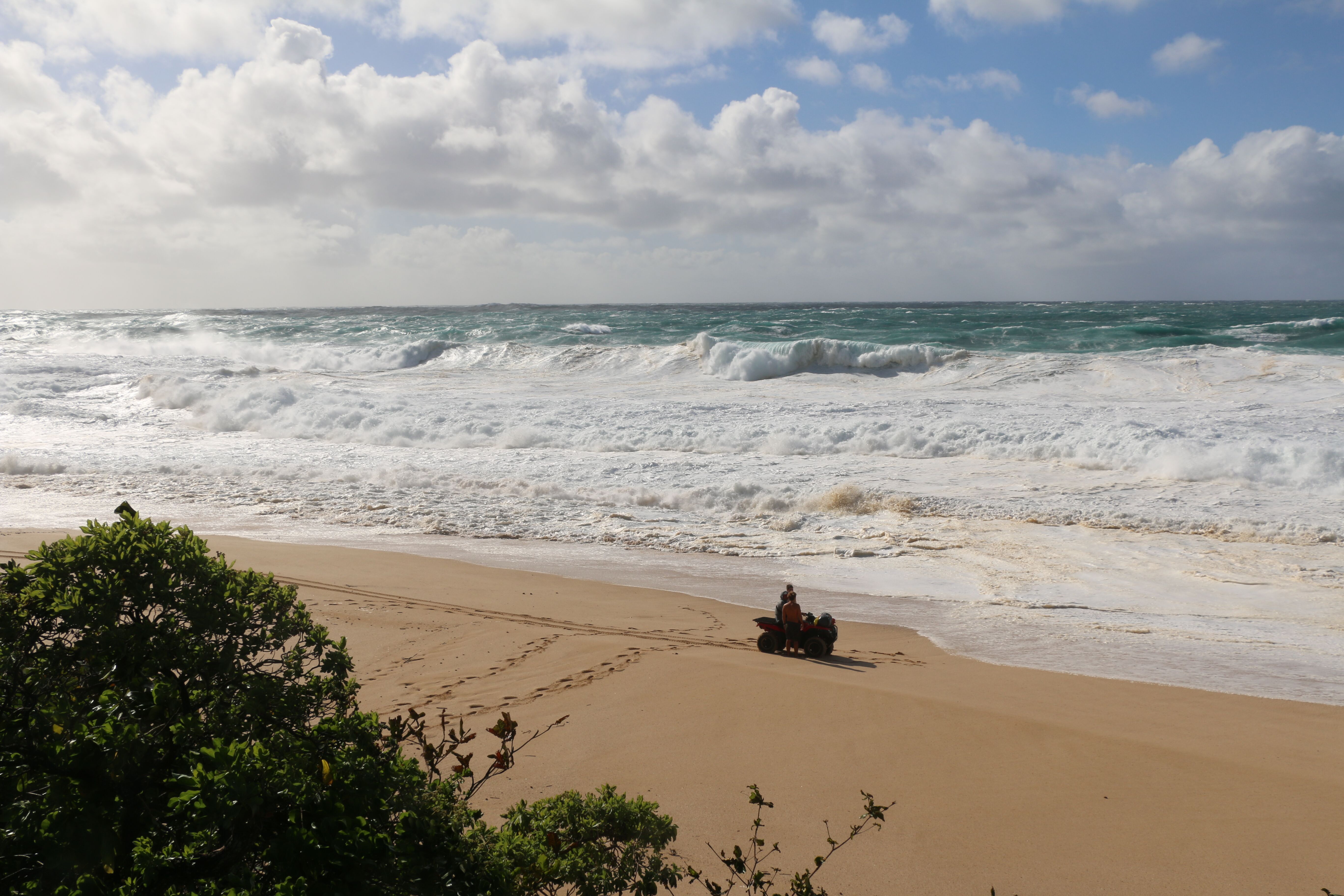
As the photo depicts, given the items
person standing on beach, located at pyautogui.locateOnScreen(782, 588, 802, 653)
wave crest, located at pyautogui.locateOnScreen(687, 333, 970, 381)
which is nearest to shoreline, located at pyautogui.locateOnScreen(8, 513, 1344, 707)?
person standing on beach, located at pyautogui.locateOnScreen(782, 588, 802, 653)

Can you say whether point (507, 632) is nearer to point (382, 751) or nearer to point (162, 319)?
point (382, 751)

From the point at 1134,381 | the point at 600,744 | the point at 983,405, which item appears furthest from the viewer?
the point at 1134,381

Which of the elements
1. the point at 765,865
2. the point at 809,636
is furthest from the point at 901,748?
the point at 809,636

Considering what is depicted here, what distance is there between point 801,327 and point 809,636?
3586 centimetres

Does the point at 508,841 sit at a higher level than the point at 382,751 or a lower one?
lower

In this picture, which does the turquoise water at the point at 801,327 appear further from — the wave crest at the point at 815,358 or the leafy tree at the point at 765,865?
the leafy tree at the point at 765,865

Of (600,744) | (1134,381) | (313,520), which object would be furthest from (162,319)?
(600,744)

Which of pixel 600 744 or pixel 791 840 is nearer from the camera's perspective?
pixel 791 840

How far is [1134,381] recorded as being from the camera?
76.2 feet

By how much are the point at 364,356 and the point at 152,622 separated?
37124mm

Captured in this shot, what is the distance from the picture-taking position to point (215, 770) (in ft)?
5.30

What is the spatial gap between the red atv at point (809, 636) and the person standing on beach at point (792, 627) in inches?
0.6

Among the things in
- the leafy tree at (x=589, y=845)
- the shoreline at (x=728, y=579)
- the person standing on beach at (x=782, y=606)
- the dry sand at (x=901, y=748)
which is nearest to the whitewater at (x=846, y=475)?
the shoreline at (x=728, y=579)

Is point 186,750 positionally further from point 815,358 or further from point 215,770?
point 815,358
